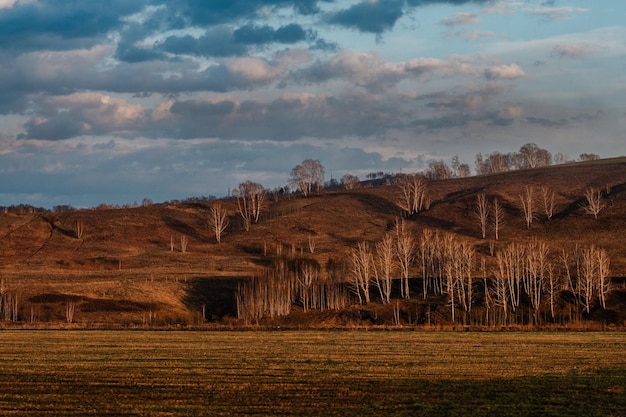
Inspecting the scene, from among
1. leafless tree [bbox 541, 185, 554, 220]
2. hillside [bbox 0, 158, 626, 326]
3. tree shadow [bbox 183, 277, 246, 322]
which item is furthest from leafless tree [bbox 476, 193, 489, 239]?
tree shadow [bbox 183, 277, 246, 322]

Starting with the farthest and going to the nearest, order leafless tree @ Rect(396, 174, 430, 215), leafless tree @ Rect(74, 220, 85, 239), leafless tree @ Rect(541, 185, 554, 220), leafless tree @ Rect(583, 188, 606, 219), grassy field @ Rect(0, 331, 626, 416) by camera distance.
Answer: leafless tree @ Rect(396, 174, 430, 215)
leafless tree @ Rect(541, 185, 554, 220)
leafless tree @ Rect(74, 220, 85, 239)
leafless tree @ Rect(583, 188, 606, 219)
grassy field @ Rect(0, 331, 626, 416)

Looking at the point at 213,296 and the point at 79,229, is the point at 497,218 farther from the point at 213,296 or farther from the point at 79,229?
the point at 79,229

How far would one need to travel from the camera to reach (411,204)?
628 feet

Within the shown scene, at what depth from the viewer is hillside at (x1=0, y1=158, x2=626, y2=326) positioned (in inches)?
3912

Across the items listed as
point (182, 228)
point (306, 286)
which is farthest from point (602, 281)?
point (182, 228)

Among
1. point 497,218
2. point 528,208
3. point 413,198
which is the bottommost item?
point 497,218

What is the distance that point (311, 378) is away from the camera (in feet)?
112

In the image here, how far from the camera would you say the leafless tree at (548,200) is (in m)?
164

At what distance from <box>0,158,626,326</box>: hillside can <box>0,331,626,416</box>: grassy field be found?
39.8m

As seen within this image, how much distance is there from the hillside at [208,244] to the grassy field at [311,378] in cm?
3984

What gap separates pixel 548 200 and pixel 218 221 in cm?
7472

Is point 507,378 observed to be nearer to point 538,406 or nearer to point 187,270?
point 538,406

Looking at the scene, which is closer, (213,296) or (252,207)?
(213,296)

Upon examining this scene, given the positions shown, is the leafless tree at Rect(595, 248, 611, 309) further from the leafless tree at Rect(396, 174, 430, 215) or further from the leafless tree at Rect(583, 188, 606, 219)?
the leafless tree at Rect(396, 174, 430, 215)
